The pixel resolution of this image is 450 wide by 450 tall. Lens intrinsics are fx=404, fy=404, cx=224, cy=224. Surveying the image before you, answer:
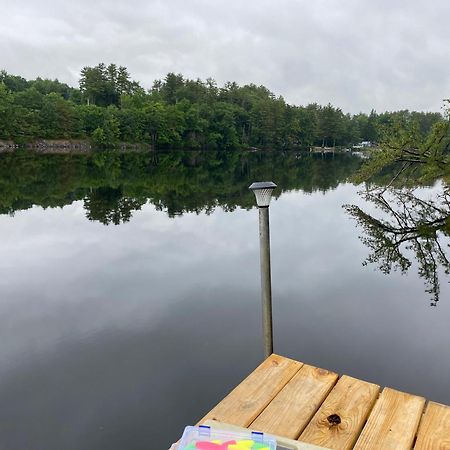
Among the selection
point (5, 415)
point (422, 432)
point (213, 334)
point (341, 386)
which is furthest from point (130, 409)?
point (422, 432)

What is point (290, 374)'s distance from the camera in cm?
301

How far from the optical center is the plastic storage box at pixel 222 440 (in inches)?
70.2

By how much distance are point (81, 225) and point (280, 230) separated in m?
6.56

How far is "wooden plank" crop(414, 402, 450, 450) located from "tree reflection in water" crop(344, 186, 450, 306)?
5.51m

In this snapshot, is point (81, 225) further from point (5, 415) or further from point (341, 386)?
point (341, 386)

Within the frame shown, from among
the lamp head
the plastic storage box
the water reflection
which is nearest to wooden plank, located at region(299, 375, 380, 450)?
the plastic storage box

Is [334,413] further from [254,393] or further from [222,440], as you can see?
[222,440]

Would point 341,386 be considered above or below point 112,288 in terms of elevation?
above

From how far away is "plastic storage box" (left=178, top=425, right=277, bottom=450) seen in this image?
70.2 inches

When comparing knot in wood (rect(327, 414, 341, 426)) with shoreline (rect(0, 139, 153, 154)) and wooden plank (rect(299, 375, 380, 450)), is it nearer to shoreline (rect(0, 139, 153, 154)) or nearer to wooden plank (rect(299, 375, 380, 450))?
wooden plank (rect(299, 375, 380, 450))

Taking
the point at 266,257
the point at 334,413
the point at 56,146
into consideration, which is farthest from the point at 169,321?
the point at 56,146

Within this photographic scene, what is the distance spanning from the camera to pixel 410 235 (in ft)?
40.3

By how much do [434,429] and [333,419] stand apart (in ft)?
1.87

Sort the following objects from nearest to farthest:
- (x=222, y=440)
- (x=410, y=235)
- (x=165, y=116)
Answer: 1. (x=222, y=440)
2. (x=410, y=235)
3. (x=165, y=116)
